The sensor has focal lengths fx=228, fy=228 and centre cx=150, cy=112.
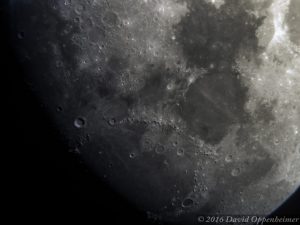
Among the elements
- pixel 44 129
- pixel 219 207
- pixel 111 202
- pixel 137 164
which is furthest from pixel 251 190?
pixel 44 129

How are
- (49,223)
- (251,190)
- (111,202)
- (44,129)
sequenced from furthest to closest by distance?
(49,223) → (251,190) → (111,202) → (44,129)

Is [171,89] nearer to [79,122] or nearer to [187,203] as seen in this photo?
[79,122]

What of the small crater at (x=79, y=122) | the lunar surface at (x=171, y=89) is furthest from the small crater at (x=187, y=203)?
the small crater at (x=79, y=122)

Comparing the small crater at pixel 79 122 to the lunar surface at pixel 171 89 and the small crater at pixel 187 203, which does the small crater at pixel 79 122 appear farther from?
the small crater at pixel 187 203

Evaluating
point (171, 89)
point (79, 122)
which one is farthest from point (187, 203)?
point (79, 122)

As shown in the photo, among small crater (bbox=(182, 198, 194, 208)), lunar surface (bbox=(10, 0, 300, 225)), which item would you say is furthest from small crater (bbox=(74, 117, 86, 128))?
small crater (bbox=(182, 198, 194, 208))

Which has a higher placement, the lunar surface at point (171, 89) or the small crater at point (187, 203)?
the lunar surface at point (171, 89)

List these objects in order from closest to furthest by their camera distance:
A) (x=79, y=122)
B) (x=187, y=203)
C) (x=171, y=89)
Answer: (x=79, y=122) → (x=171, y=89) → (x=187, y=203)

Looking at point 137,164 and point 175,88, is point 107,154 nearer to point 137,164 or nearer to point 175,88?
point 137,164
